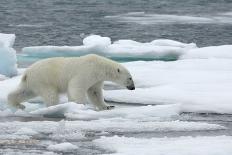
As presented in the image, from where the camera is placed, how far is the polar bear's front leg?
7824 mm

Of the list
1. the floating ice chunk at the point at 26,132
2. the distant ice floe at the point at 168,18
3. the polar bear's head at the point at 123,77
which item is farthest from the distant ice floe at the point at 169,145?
the distant ice floe at the point at 168,18

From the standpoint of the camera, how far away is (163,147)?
5.56m

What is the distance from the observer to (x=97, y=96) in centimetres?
787

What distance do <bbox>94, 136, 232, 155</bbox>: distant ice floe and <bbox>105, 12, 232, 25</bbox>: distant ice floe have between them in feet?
49.7

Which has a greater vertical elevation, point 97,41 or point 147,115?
point 97,41

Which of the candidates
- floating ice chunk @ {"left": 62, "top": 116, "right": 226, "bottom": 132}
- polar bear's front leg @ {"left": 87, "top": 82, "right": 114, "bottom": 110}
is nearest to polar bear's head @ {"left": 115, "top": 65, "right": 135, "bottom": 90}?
polar bear's front leg @ {"left": 87, "top": 82, "right": 114, "bottom": 110}

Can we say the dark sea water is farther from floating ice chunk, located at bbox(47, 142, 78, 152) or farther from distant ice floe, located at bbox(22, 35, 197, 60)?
floating ice chunk, located at bbox(47, 142, 78, 152)

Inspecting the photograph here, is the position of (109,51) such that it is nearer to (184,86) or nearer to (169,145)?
(184,86)

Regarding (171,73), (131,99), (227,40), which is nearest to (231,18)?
(227,40)

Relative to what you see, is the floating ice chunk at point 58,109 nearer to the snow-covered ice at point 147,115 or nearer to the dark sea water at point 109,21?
the snow-covered ice at point 147,115

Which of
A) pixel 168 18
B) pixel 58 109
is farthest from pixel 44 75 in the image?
pixel 168 18

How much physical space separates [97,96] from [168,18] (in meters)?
14.8

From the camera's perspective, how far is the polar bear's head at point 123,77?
804 cm

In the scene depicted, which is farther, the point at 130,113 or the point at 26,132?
the point at 130,113
